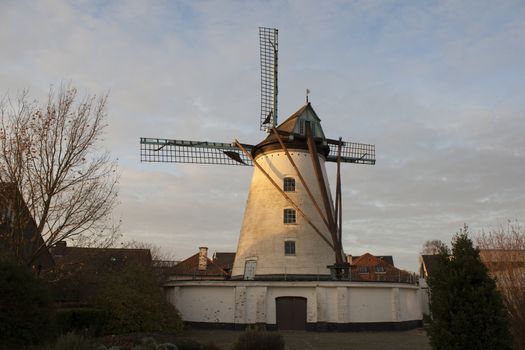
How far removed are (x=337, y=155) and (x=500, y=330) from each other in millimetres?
20099

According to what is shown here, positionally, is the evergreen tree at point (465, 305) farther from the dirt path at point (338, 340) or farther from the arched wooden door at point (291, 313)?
the arched wooden door at point (291, 313)

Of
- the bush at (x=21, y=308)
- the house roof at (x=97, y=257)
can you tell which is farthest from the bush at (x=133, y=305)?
the bush at (x=21, y=308)

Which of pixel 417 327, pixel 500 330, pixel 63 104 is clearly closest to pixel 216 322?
pixel 417 327

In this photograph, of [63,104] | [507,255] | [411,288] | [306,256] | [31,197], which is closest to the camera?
[31,197]

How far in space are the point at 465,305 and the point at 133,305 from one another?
1462cm

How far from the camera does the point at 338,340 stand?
67.9 feet

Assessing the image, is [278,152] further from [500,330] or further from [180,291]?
[500,330]

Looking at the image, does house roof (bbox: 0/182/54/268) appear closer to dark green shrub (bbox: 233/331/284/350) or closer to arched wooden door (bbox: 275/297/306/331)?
dark green shrub (bbox: 233/331/284/350)

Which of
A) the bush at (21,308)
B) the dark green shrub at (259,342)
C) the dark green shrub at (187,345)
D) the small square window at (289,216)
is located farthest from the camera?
the small square window at (289,216)

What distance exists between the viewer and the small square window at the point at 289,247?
2644 cm

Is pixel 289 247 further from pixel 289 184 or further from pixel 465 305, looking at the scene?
pixel 465 305

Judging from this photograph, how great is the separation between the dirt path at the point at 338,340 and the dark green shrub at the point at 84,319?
3936mm

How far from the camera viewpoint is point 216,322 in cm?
2552

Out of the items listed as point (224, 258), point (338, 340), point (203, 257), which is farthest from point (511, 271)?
point (224, 258)
